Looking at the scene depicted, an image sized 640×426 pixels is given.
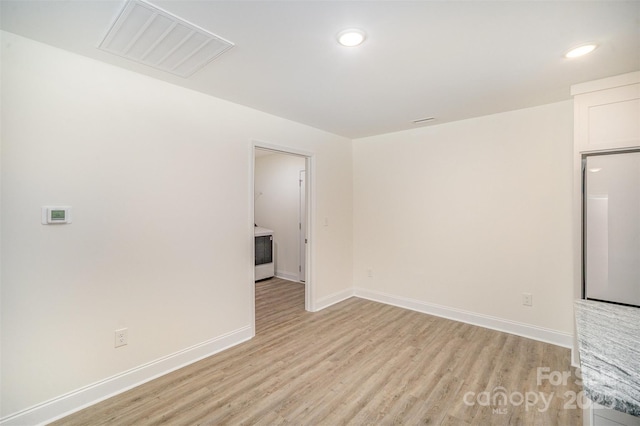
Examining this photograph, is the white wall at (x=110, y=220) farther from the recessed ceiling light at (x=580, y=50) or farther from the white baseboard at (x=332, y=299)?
the recessed ceiling light at (x=580, y=50)

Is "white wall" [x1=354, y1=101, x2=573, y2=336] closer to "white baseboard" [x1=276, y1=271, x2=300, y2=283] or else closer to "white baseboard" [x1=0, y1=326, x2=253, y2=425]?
"white baseboard" [x1=276, y1=271, x2=300, y2=283]

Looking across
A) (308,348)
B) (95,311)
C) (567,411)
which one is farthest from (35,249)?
(567,411)

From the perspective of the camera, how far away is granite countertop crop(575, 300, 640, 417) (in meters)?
0.91

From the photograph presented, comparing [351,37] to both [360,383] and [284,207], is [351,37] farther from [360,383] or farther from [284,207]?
[284,207]

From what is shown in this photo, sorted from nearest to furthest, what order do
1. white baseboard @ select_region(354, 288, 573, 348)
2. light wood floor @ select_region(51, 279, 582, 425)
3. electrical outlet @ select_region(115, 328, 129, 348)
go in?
1. light wood floor @ select_region(51, 279, 582, 425)
2. electrical outlet @ select_region(115, 328, 129, 348)
3. white baseboard @ select_region(354, 288, 573, 348)

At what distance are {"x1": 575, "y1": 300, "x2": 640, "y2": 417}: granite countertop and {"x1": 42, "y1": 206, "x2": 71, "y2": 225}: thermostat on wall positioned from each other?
9.22ft

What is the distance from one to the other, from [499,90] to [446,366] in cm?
246

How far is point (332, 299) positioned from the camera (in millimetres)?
4133

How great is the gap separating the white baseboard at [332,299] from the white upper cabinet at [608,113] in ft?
10.4

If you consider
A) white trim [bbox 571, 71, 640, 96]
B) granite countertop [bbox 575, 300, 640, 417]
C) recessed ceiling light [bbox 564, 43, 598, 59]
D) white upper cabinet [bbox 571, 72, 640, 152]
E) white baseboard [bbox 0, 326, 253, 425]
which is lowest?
white baseboard [bbox 0, 326, 253, 425]

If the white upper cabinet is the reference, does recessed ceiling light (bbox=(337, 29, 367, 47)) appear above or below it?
above

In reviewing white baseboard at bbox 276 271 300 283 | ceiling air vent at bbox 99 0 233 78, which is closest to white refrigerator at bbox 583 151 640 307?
ceiling air vent at bbox 99 0 233 78

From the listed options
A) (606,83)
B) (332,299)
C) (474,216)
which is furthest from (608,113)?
(332,299)

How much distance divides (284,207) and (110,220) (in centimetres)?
378
